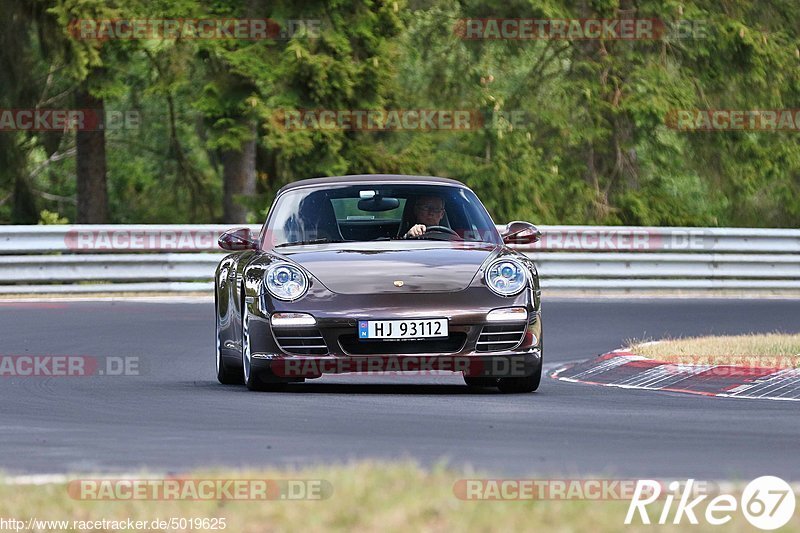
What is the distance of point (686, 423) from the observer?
9188 mm

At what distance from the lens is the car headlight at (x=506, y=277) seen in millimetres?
10750

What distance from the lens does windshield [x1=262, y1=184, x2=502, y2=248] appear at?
1173 centimetres

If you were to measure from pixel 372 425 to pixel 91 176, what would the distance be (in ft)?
71.7

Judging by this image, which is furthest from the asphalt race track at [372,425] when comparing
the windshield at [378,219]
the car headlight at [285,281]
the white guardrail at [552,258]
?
the white guardrail at [552,258]

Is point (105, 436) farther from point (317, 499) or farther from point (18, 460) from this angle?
point (317, 499)

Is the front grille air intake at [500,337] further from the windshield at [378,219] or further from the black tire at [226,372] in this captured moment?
the black tire at [226,372]

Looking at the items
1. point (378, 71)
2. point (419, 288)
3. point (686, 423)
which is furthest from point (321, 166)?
point (686, 423)

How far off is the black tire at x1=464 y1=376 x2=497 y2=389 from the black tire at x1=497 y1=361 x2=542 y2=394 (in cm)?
30

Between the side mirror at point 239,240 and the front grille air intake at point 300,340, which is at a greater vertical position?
the side mirror at point 239,240

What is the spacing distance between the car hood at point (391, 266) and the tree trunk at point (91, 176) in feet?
62.1

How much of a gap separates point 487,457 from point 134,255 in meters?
15.3

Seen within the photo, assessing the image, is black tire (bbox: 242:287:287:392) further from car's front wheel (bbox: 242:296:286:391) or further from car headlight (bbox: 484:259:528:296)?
car headlight (bbox: 484:259:528:296)

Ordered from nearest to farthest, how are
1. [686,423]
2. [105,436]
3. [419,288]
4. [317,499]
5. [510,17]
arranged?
[317,499]
[105,436]
[686,423]
[419,288]
[510,17]

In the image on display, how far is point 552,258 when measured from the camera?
23406mm
